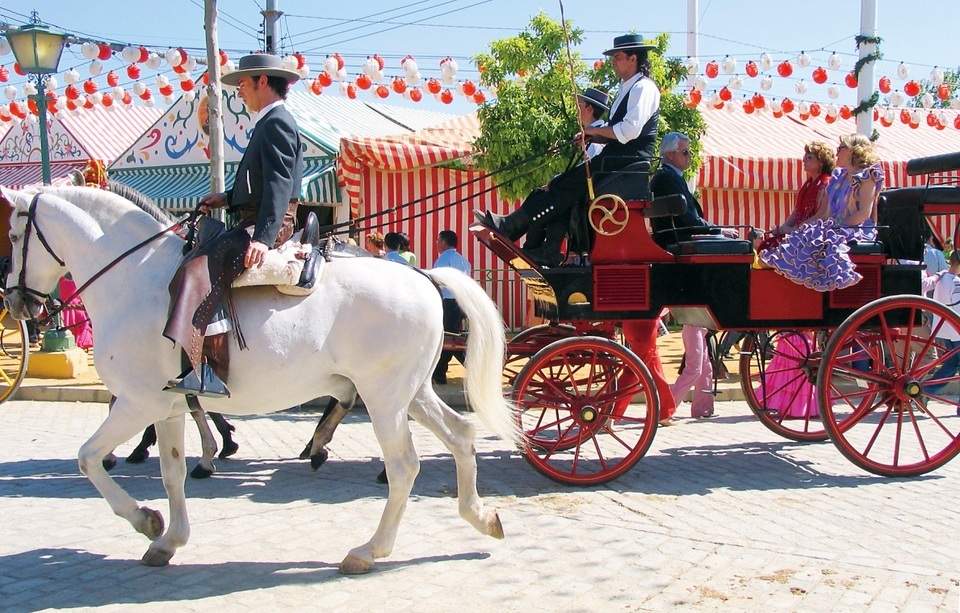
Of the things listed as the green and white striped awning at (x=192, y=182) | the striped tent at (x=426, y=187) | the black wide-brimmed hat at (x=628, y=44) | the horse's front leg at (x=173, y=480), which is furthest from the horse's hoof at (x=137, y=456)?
the green and white striped awning at (x=192, y=182)

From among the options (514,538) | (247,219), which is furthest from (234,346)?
(514,538)

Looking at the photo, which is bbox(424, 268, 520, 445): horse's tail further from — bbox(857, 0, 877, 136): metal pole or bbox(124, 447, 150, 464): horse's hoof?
bbox(857, 0, 877, 136): metal pole

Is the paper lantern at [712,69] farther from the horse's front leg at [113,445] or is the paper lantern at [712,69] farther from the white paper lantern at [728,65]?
the horse's front leg at [113,445]

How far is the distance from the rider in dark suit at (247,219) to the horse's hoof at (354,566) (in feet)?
3.28

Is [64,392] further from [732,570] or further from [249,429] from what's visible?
[732,570]

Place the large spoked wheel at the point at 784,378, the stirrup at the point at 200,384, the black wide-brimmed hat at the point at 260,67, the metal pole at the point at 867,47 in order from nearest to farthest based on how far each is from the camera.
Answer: the stirrup at the point at 200,384, the black wide-brimmed hat at the point at 260,67, the large spoked wheel at the point at 784,378, the metal pole at the point at 867,47

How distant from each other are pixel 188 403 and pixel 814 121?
18.8 m

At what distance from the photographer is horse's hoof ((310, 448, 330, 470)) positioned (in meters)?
6.45

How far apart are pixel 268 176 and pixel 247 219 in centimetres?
29

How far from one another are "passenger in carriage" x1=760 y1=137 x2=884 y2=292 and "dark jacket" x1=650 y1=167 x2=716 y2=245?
0.54 m

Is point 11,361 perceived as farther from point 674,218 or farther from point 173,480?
point 674,218

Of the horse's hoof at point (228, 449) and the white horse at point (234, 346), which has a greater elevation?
the white horse at point (234, 346)

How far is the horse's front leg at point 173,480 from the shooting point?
459cm

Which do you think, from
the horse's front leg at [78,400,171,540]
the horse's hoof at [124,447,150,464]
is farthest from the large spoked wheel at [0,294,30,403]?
the horse's front leg at [78,400,171,540]
